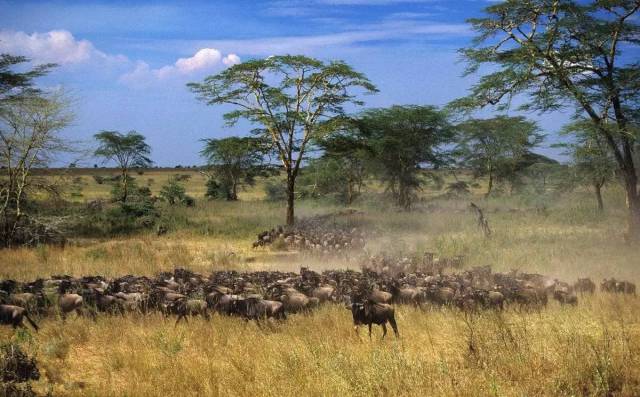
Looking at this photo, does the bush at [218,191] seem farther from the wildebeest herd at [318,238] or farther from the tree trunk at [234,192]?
the wildebeest herd at [318,238]

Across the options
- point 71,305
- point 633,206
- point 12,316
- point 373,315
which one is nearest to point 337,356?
point 373,315

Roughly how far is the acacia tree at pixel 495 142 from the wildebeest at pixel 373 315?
34162 millimetres

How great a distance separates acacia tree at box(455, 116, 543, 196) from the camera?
39281mm

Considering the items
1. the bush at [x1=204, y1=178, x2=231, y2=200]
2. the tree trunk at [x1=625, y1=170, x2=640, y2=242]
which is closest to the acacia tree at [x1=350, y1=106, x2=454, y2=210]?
the tree trunk at [x1=625, y1=170, x2=640, y2=242]

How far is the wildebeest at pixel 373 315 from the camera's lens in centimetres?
647

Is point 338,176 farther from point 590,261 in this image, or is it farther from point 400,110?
point 590,261

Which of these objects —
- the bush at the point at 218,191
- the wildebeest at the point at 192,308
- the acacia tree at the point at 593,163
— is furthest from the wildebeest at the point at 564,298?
the bush at the point at 218,191

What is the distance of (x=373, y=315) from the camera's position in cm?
647

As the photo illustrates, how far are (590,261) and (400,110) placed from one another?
62.5 feet

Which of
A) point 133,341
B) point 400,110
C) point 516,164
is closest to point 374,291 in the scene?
point 133,341

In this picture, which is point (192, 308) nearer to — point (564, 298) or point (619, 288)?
point (564, 298)

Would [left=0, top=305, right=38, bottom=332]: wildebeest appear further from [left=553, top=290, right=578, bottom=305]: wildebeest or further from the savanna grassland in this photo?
[left=553, top=290, right=578, bottom=305]: wildebeest

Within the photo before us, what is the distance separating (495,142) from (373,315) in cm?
3667

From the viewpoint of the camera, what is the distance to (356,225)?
21156 mm
